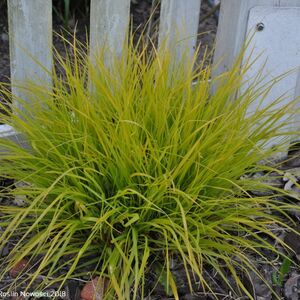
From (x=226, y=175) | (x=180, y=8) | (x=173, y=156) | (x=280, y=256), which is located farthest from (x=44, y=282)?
(x=180, y=8)

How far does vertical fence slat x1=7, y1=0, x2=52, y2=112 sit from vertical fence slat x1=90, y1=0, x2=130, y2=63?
164mm

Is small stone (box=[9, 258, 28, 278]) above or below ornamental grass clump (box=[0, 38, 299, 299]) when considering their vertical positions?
below

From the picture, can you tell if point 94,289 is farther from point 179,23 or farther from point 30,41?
point 179,23

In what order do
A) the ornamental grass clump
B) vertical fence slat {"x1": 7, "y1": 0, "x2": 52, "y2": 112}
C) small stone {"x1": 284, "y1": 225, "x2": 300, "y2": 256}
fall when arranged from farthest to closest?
Result: vertical fence slat {"x1": 7, "y1": 0, "x2": 52, "y2": 112}, small stone {"x1": 284, "y1": 225, "x2": 300, "y2": 256}, the ornamental grass clump

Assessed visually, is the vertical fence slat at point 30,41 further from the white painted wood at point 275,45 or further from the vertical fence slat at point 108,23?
Result: the white painted wood at point 275,45

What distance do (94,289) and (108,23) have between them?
99 cm

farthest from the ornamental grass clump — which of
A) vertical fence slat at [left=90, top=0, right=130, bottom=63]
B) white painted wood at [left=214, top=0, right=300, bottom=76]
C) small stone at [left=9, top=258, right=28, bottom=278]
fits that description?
white painted wood at [left=214, top=0, right=300, bottom=76]

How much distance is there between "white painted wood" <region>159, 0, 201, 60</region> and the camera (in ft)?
7.13

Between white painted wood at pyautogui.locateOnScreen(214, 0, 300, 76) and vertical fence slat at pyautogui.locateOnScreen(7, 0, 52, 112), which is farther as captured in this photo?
white painted wood at pyautogui.locateOnScreen(214, 0, 300, 76)

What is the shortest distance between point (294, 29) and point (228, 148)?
0.76 m

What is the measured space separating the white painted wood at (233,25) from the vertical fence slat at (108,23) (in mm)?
395

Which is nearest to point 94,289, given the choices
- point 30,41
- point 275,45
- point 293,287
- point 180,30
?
point 293,287

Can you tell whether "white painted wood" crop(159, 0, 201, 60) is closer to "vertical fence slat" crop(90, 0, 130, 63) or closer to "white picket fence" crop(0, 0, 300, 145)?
"white picket fence" crop(0, 0, 300, 145)

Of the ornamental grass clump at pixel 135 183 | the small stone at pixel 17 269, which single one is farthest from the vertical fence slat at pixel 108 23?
the small stone at pixel 17 269
